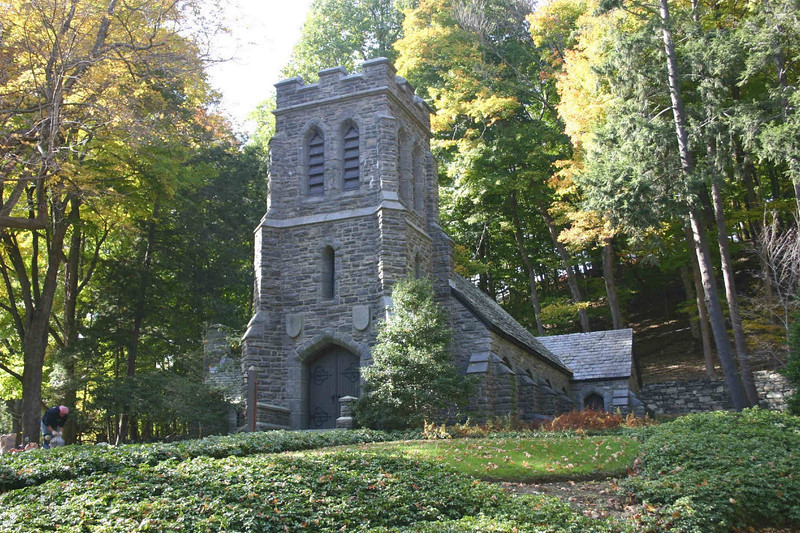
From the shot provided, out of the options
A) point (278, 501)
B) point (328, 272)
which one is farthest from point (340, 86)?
point (278, 501)

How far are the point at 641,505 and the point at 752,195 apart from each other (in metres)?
25.1

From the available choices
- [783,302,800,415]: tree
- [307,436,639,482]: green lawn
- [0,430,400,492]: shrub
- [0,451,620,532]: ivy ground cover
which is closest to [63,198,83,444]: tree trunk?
[0,430,400,492]: shrub

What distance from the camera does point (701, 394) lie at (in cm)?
2830

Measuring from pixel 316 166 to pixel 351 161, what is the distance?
1118mm

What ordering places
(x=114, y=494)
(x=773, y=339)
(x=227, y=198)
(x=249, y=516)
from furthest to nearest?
(x=227, y=198), (x=773, y=339), (x=114, y=494), (x=249, y=516)

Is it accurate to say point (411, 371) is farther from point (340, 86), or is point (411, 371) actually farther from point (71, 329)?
point (71, 329)

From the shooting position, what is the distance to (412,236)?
20656 millimetres

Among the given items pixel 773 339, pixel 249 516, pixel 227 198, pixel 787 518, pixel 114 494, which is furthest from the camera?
pixel 227 198

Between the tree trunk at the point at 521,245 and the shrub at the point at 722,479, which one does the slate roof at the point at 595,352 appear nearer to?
the tree trunk at the point at 521,245

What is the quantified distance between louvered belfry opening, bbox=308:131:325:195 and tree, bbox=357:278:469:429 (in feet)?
16.0

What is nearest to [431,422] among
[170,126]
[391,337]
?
[391,337]

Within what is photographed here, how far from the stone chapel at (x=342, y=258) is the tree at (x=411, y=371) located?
1104mm

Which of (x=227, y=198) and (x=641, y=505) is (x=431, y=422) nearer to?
(x=641, y=505)

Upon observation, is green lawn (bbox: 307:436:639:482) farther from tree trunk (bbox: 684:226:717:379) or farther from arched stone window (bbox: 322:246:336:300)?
tree trunk (bbox: 684:226:717:379)
